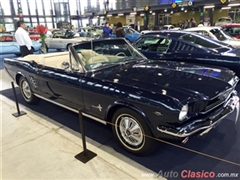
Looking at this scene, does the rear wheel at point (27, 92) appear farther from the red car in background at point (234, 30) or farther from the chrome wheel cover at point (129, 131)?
the red car in background at point (234, 30)

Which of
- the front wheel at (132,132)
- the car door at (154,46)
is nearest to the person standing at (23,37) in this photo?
the car door at (154,46)

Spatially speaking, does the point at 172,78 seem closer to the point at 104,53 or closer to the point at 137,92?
the point at 137,92

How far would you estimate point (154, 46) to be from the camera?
5.24m

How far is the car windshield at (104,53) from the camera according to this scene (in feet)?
10.3

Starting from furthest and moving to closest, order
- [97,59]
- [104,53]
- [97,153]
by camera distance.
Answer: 1. [104,53]
2. [97,59]
3. [97,153]

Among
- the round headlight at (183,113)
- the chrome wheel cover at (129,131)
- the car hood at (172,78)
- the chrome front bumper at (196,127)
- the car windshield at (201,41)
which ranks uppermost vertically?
the car windshield at (201,41)

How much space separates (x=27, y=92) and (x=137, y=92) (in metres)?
3.00

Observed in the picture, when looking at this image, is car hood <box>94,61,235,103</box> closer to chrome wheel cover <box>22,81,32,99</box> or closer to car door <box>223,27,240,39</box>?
chrome wheel cover <box>22,81,32,99</box>

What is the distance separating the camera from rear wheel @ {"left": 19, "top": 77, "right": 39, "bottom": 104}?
4211 mm

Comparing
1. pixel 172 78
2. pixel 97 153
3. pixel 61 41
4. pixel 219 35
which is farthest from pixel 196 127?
pixel 61 41

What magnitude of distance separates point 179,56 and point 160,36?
80cm

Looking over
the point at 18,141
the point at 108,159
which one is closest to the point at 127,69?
the point at 108,159

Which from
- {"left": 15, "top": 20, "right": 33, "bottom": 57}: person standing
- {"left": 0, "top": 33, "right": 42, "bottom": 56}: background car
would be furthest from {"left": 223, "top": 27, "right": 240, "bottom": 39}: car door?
{"left": 0, "top": 33, "right": 42, "bottom": 56}: background car

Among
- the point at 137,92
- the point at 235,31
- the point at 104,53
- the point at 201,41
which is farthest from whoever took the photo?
the point at 235,31
